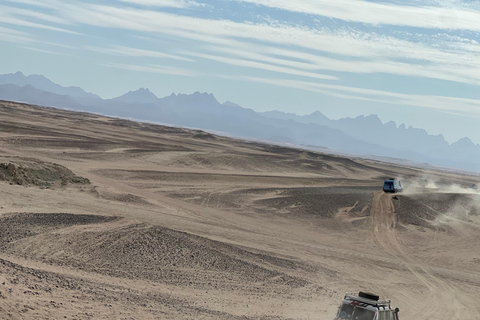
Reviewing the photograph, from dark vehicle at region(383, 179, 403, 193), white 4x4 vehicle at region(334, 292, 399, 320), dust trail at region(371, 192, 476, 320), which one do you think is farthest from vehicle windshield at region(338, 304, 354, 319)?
dark vehicle at region(383, 179, 403, 193)

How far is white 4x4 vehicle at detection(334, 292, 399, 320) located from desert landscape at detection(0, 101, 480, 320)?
12.6 feet

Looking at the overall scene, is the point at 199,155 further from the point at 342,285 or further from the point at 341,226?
the point at 342,285

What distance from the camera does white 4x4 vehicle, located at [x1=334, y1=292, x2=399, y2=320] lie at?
47.3ft

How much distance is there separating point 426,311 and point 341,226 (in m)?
17.7

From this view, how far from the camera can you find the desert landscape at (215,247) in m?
17.7

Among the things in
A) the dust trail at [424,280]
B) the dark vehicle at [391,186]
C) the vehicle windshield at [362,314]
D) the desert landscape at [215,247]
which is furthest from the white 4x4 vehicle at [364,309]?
the dark vehicle at [391,186]

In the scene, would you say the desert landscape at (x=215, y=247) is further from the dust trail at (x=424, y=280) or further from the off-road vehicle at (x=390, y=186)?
the off-road vehicle at (x=390, y=186)

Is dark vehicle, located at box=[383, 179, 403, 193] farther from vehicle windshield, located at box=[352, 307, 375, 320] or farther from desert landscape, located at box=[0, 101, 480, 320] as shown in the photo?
vehicle windshield, located at box=[352, 307, 375, 320]

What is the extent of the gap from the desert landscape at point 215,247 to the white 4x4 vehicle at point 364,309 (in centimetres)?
383

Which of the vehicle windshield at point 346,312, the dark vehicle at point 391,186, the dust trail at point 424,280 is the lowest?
the dust trail at point 424,280

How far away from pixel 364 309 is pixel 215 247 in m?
12.7

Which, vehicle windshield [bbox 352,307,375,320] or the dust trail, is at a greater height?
vehicle windshield [bbox 352,307,375,320]

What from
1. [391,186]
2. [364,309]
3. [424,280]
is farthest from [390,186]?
[364,309]

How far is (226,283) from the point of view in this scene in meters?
21.2
